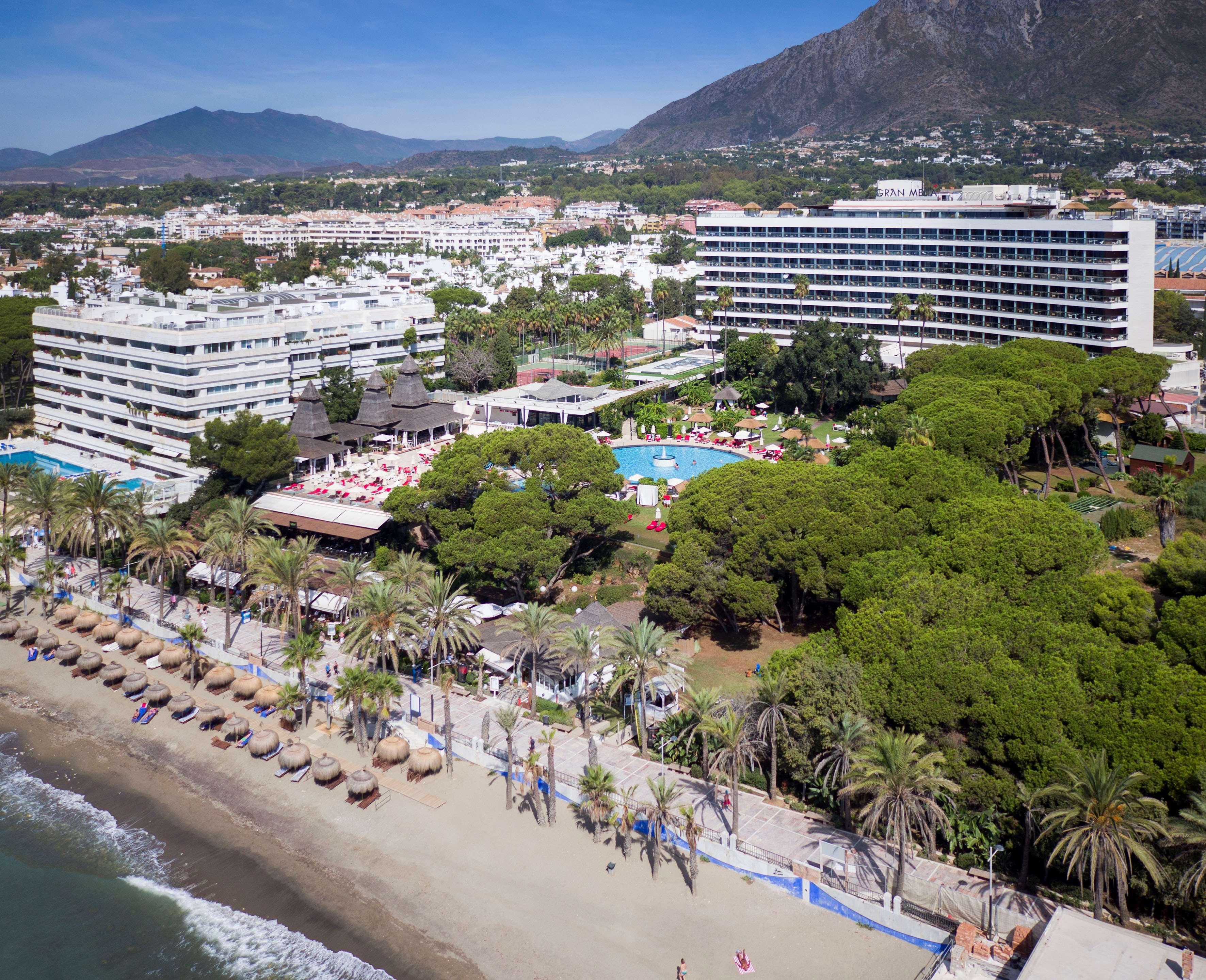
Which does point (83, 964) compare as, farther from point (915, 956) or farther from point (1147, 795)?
point (1147, 795)

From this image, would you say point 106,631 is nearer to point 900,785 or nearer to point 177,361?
point 177,361

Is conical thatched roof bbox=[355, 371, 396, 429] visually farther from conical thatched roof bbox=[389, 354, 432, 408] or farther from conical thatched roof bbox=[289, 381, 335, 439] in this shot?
conical thatched roof bbox=[289, 381, 335, 439]

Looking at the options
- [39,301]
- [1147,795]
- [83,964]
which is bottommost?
[83,964]

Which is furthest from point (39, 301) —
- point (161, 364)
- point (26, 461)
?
point (161, 364)

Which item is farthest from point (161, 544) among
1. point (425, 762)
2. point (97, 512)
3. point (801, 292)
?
point (801, 292)

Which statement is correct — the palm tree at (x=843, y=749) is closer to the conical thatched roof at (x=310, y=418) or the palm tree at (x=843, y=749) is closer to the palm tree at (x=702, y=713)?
the palm tree at (x=702, y=713)

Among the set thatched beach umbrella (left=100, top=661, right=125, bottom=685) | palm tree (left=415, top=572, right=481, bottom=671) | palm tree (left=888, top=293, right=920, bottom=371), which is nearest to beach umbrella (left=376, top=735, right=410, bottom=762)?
palm tree (left=415, top=572, right=481, bottom=671)
